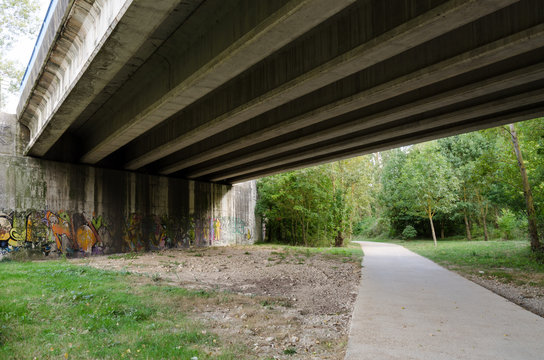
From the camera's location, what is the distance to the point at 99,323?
17.1 feet

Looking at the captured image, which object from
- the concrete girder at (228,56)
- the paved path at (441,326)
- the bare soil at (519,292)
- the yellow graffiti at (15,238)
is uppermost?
the concrete girder at (228,56)

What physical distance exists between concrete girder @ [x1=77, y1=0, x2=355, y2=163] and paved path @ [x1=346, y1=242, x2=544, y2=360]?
5.17 m

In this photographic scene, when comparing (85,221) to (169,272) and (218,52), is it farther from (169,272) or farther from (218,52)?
(218,52)

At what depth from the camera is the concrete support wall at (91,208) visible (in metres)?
16.1

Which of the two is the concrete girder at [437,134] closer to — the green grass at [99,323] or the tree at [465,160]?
the green grass at [99,323]

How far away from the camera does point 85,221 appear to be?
715 inches

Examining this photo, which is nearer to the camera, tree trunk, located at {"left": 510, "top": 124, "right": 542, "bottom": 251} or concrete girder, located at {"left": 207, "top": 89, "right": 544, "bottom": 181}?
concrete girder, located at {"left": 207, "top": 89, "right": 544, "bottom": 181}

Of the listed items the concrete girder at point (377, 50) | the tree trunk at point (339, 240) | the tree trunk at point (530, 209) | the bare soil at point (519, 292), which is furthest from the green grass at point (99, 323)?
the tree trunk at point (339, 240)

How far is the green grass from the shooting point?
13.5 feet

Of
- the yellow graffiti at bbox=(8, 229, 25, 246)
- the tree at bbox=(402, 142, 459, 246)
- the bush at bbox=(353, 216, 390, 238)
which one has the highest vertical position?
the tree at bbox=(402, 142, 459, 246)

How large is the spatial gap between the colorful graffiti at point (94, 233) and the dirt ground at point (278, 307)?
7.02 meters

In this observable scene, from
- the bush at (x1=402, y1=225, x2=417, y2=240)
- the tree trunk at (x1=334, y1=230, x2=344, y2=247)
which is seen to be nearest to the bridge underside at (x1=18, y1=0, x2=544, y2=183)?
the tree trunk at (x1=334, y1=230, x2=344, y2=247)

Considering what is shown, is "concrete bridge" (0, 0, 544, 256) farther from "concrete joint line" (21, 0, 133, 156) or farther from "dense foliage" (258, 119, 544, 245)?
"dense foliage" (258, 119, 544, 245)

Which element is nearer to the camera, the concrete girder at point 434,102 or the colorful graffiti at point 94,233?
the concrete girder at point 434,102
